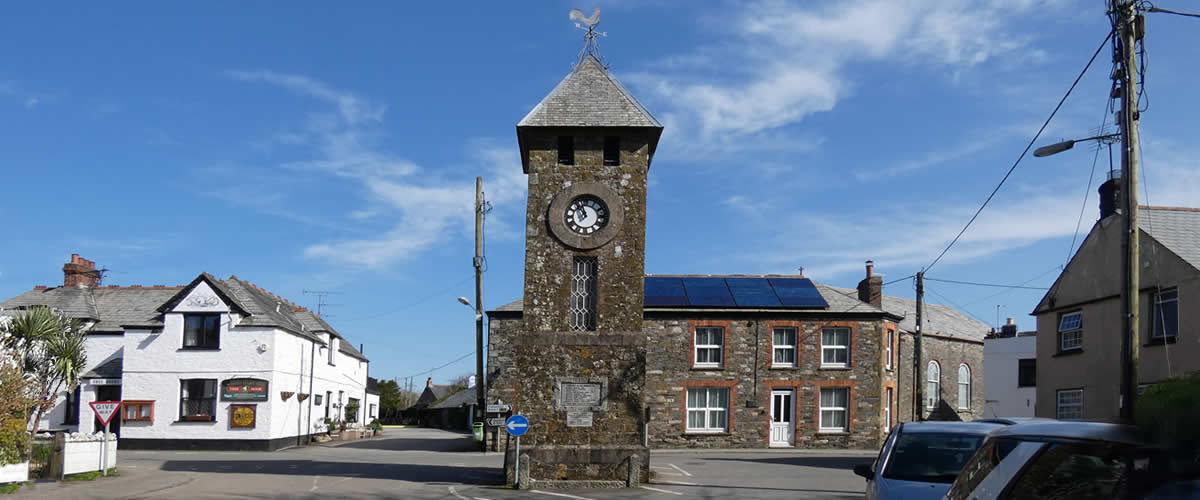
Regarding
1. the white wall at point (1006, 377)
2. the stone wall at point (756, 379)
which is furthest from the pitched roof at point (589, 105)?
the white wall at point (1006, 377)

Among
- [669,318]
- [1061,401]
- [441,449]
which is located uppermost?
[669,318]

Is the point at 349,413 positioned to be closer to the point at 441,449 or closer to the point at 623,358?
the point at 441,449

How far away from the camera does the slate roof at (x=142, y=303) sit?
3475 centimetres

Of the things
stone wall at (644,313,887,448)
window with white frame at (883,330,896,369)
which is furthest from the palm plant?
window with white frame at (883,330,896,369)

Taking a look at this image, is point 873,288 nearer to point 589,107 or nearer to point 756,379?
point 756,379

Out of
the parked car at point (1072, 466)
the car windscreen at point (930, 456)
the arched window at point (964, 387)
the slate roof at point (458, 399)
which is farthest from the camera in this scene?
the slate roof at point (458, 399)

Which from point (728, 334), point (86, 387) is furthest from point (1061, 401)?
point (86, 387)

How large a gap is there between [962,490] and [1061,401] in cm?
2254

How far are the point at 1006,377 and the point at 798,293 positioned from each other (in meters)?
12.9

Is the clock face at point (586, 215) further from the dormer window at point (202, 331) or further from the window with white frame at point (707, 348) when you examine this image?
the dormer window at point (202, 331)

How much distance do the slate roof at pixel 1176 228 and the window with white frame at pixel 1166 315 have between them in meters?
0.93

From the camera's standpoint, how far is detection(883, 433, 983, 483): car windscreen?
10.3 m

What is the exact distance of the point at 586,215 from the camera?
21156 mm

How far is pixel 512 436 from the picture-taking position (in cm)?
2028
